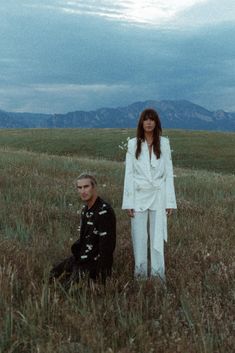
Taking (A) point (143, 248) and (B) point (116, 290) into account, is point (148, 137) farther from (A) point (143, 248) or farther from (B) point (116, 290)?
(B) point (116, 290)

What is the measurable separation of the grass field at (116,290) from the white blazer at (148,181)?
0.86 metres

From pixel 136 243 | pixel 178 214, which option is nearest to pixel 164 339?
pixel 136 243

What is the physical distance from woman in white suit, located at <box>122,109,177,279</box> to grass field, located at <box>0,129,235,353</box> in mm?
374

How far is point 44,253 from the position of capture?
7062 millimetres

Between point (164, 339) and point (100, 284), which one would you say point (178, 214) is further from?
point (164, 339)

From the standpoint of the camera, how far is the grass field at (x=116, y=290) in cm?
437

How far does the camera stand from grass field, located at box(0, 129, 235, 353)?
4371mm

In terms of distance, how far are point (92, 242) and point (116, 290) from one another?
0.94 metres

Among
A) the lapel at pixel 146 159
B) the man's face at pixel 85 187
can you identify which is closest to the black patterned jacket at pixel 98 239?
the man's face at pixel 85 187

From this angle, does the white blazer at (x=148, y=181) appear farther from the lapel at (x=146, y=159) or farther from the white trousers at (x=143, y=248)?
the white trousers at (x=143, y=248)

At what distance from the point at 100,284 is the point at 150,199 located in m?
1.53

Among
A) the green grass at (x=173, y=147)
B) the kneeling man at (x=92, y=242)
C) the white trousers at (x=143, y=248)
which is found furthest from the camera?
the green grass at (x=173, y=147)

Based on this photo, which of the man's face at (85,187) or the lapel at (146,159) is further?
the lapel at (146,159)

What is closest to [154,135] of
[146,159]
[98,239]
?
[146,159]
